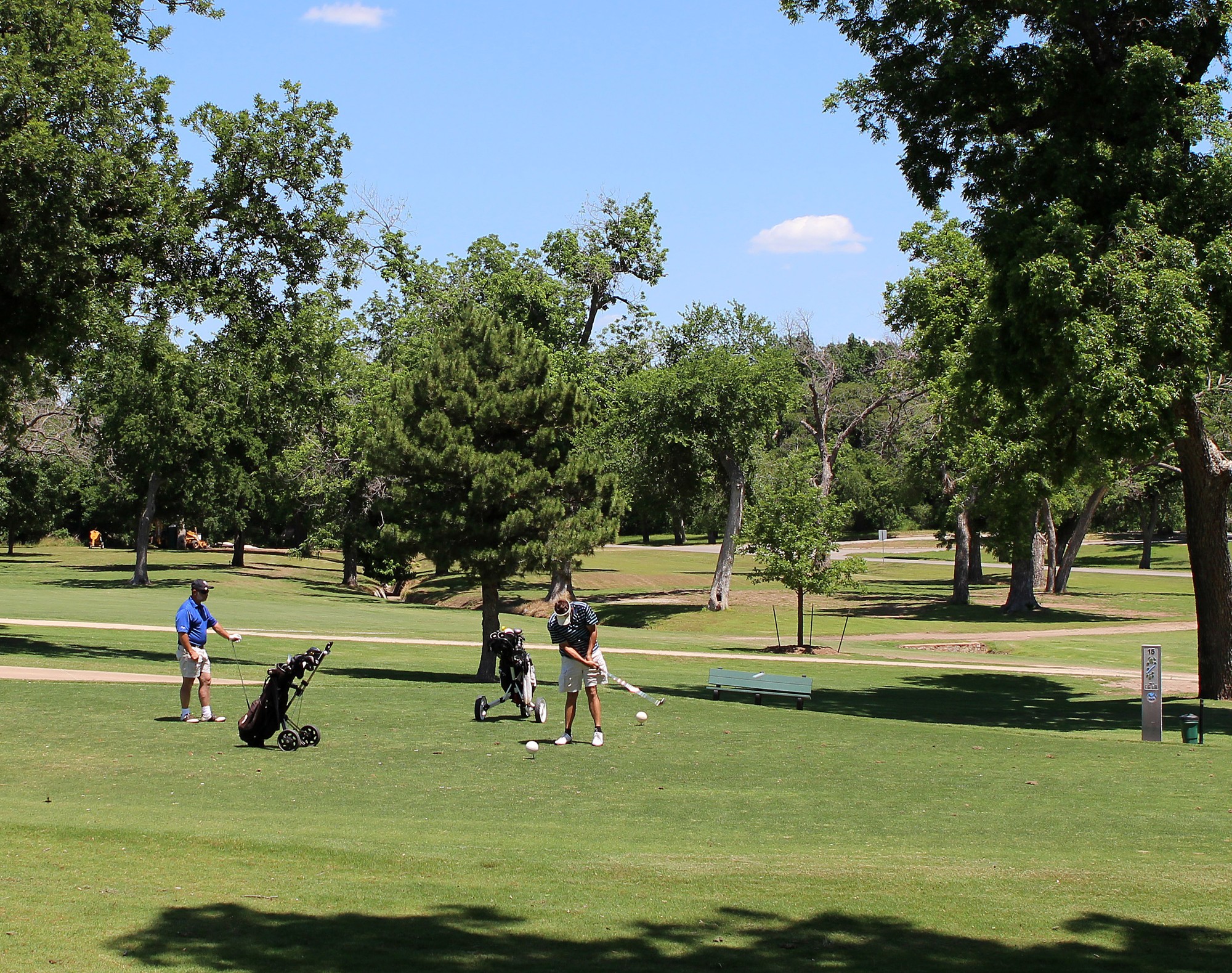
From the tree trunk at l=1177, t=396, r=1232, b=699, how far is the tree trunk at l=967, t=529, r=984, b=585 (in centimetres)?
→ 4150

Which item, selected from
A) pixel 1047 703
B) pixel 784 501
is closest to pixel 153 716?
pixel 1047 703

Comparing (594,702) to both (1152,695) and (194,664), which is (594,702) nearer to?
(194,664)

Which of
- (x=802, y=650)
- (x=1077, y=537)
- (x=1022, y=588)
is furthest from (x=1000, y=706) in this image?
(x=1077, y=537)

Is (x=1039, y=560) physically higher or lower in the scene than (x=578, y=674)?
higher

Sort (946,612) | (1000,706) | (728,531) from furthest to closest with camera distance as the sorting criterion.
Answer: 1. (946,612)
2. (728,531)
3. (1000,706)

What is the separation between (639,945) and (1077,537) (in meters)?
52.9

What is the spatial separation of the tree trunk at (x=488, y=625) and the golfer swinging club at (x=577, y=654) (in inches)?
323

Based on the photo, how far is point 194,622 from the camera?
1504cm

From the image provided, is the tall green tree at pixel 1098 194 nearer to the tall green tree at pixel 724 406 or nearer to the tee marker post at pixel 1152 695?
the tee marker post at pixel 1152 695

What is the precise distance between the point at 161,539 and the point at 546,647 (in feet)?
241

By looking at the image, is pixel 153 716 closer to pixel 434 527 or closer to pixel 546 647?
pixel 434 527

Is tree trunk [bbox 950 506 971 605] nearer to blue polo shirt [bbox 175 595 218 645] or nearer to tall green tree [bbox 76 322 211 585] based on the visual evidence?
tall green tree [bbox 76 322 211 585]

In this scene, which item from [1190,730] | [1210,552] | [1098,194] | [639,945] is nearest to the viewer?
[639,945]

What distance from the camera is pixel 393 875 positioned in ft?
25.7
